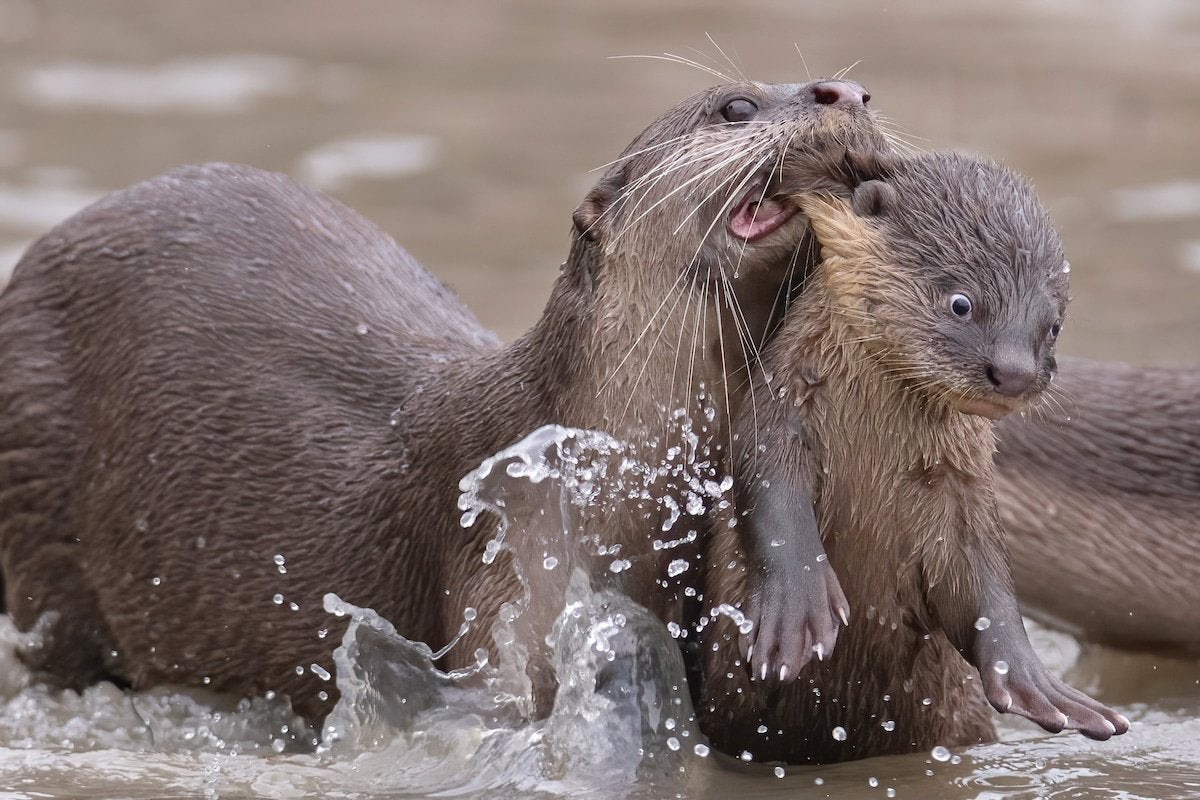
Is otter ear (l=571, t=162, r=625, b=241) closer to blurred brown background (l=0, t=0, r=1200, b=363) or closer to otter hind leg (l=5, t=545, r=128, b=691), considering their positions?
otter hind leg (l=5, t=545, r=128, b=691)

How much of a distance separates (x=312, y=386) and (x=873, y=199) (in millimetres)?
1127

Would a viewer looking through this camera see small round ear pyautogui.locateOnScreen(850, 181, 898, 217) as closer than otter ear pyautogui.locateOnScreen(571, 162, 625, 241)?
Yes

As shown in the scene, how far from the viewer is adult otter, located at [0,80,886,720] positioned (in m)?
3.16

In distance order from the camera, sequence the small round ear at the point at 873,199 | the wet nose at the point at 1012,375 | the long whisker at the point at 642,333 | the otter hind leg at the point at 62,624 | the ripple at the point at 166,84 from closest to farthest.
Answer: the wet nose at the point at 1012,375 → the small round ear at the point at 873,199 → the long whisker at the point at 642,333 → the otter hind leg at the point at 62,624 → the ripple at the point at 166,84

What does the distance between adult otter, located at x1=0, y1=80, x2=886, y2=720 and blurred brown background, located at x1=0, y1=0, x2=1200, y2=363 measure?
2314 mm

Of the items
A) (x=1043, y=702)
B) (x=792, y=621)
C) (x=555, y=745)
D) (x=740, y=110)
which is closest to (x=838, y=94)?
(x=740, y=110)

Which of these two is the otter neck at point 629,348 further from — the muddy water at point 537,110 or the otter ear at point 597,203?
the muddy water at point 537,110

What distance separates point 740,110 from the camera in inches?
127

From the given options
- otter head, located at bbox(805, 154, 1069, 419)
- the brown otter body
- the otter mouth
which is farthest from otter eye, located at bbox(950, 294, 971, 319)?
the brown otter body

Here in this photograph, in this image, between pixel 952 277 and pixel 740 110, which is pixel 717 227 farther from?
pixel 952 277

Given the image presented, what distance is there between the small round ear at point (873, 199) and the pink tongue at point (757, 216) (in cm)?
10

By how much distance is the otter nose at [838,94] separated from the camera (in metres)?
3.12

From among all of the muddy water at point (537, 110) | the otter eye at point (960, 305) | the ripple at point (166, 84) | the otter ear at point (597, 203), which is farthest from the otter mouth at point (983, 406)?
the ripple at point (166, 84)

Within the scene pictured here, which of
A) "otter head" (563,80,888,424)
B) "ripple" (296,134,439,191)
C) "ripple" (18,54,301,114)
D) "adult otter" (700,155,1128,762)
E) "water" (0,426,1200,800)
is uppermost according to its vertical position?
"ripple" (18,54,301,114)
